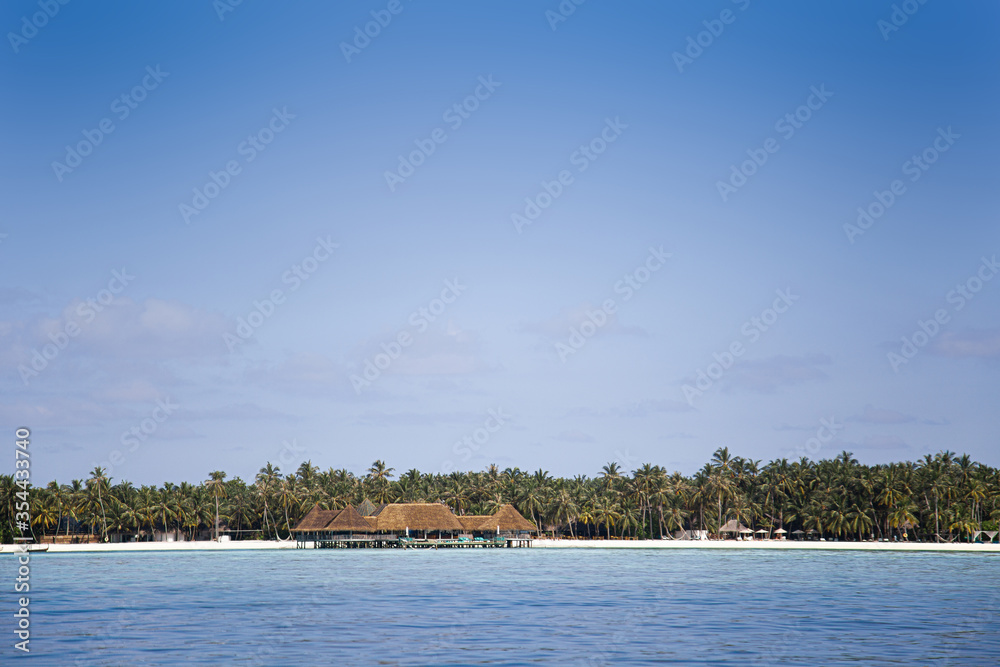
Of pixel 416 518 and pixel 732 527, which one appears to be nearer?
pixel 416 518

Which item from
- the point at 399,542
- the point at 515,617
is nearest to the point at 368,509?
the point at 399,542

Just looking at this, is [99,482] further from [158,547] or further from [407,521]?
[407,521]

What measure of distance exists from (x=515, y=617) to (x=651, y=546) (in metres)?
84.2

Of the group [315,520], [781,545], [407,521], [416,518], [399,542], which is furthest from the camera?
[399,542]

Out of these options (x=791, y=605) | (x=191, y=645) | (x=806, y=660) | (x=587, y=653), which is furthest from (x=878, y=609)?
(x=191, y=645)

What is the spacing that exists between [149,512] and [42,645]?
9704 cm

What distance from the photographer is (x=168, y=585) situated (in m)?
56.1

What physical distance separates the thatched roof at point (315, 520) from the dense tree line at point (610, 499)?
13.9 ft

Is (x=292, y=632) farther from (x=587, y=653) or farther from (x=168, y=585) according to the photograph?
(x=168, y=585)

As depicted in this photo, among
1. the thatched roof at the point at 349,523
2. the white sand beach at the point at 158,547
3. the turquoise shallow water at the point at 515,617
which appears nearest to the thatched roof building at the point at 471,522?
the thatched roof at the point at 349,523

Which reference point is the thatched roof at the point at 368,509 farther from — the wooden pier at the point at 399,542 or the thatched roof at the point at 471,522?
the thatched roof at the point at 471,522

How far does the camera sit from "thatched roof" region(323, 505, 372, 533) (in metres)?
114

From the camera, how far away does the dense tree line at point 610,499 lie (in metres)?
114

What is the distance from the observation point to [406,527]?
378 feet
